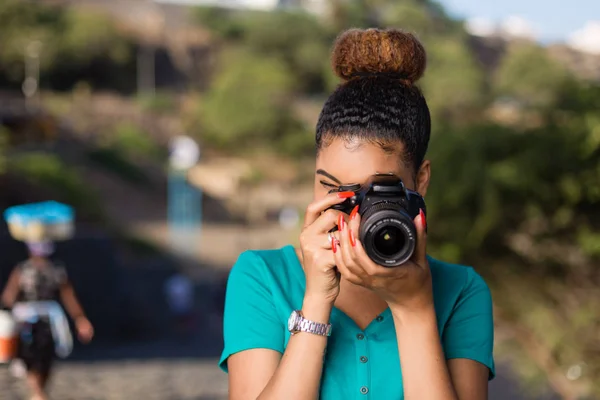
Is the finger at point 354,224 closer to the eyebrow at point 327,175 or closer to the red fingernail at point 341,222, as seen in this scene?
the red fingernail at point 341,222

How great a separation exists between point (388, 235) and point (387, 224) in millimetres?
24

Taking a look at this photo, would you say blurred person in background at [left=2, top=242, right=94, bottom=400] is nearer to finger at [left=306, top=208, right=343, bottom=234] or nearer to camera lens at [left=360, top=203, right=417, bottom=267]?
finger at [left=306, top=208, right=343, bottom=234]

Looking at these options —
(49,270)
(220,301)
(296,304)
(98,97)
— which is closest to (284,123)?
(98,97)

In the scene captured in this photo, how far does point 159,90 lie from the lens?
66.7 meters

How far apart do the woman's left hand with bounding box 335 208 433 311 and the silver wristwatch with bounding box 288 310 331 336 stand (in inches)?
4.5

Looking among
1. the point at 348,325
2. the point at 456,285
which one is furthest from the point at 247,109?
the point at 348,325

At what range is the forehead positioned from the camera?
A: 203cm

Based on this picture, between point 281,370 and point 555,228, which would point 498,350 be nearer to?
point 555,228

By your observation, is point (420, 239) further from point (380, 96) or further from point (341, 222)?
point (380, 96)

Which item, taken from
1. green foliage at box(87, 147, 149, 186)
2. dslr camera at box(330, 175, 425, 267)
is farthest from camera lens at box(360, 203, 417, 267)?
green foliage at box(87, 147, 149, 186)

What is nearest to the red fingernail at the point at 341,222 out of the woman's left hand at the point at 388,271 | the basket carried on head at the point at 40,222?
the woman's left hand at the point at 388,271

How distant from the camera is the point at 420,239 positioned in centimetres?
189

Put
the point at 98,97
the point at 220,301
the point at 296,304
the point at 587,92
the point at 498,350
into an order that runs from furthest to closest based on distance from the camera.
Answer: the point at 98,97 → the point at 220,301 → the point at 498,350 → the point at 587,92 → the point at 296,304

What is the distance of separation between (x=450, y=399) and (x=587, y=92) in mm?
4393
